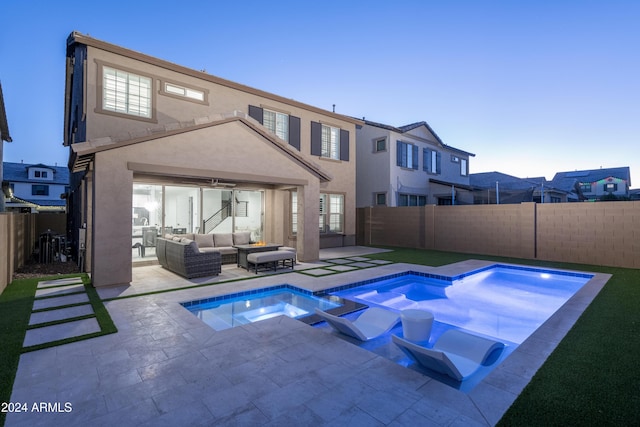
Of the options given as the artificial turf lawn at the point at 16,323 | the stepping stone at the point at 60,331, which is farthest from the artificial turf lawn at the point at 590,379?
the stepping stone at the point at 60,331

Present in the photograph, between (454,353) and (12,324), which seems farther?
(12,324)

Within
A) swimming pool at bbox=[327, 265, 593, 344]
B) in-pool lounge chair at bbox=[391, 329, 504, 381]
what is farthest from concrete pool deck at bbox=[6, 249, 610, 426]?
swimming pool at bbox=[327, 265, 593, 344]

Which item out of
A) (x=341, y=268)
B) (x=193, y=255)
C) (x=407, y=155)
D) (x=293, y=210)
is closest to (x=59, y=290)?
(x=193, y=255)

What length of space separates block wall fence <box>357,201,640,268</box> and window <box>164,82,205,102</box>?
1039 cm

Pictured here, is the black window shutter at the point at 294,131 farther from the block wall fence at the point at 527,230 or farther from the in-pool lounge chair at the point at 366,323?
the in-pool lounge chair at the point at 366,323

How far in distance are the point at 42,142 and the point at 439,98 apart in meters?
136

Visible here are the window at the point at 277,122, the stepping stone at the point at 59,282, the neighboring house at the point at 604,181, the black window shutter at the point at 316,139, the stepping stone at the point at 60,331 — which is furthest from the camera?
the neighboring house at the point at 604,181

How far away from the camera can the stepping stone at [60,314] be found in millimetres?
5037

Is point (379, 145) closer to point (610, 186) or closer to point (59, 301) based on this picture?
point (59, 301)

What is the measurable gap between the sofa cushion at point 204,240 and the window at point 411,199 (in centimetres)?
1203

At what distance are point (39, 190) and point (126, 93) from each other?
114 feet

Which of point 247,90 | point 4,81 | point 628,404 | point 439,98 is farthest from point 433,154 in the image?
point 4,81

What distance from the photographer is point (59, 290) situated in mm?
6891

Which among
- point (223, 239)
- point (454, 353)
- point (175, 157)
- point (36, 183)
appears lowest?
point (454, 353)
